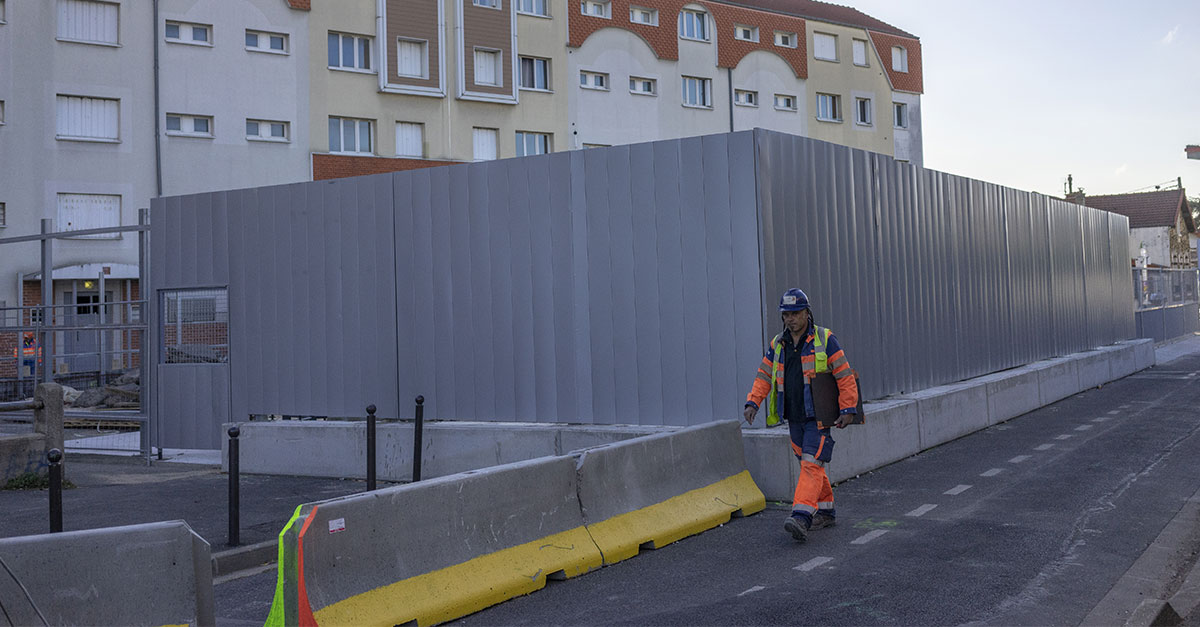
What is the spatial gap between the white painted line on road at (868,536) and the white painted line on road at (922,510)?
701 millimetres

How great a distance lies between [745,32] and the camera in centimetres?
4903

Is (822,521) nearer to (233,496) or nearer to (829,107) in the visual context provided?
(233,496)

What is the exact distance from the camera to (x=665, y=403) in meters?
10.7

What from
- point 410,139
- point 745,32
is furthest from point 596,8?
point 410,139

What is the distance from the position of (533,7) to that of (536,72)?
262 centimetres

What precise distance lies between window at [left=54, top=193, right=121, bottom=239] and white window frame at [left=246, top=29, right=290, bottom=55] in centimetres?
685

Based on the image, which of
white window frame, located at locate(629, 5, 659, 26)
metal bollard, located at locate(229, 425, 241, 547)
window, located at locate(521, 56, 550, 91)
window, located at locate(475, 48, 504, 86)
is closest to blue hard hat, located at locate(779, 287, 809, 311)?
metal bollard, located at locate(229, 425, 241, 547)

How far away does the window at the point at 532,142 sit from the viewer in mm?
40812

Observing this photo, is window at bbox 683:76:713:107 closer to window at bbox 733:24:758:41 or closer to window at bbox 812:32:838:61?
window at bbox 733:24:758:41

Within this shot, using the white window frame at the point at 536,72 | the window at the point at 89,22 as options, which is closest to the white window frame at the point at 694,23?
the white window frame at the point at 536,72

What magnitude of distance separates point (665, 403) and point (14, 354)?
16.7m

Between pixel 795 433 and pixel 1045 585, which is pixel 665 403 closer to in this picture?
pixel 795 433

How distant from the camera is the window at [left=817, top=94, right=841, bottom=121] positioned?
51.0 metres

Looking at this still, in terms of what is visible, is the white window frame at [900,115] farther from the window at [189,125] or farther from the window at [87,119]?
the window at [87,119]
